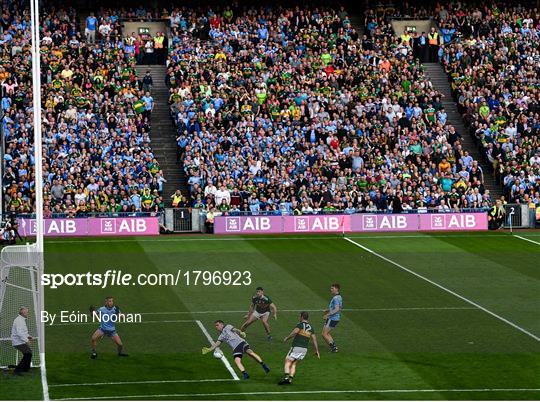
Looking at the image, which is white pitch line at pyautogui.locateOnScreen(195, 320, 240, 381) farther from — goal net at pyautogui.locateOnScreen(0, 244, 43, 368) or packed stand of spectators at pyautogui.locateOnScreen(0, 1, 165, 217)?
packed stand of spectators at pyautogui.locateOnScreen(0, 1, 165, 217)

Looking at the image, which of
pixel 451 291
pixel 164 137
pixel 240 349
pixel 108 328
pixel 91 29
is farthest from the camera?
pixel 91 29

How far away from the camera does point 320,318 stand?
1357 inches

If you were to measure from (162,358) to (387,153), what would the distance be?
3019 centimetres

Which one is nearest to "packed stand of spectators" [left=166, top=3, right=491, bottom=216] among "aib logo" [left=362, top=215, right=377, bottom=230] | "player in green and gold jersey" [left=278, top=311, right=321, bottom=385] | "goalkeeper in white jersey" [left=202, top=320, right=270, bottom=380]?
"aib logo" [left=362, top=215, right=377, bottom=230]

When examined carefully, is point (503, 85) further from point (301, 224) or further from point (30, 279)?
point (30, 279)

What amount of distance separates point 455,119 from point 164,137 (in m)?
15.2

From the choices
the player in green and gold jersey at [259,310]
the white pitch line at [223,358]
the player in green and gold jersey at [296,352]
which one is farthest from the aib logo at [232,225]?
the player in green and gold jersey at [296,352]

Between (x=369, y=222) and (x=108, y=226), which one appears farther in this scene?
(x=369, y=222)

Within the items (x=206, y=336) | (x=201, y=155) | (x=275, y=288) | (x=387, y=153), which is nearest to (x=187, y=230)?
(x=201, y=155)

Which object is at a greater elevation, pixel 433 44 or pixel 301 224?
pixel 433 44

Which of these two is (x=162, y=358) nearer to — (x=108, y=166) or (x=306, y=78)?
(x=108, y=166)

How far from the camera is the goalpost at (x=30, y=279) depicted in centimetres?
2947

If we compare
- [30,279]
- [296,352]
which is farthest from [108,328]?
[296,352]

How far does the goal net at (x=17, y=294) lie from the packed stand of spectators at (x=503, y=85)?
1187 inches
